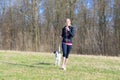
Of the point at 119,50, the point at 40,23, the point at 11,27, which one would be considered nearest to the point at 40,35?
the point at 40,23

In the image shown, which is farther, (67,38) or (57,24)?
(57,24)

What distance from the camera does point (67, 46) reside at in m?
14.1

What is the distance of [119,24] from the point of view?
37.3 metres

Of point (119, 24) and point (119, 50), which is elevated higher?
point (119, 24)

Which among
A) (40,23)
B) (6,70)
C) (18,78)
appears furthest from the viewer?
(40,23)

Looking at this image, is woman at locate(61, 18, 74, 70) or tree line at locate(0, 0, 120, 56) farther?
tree line at locate(0, 0, 120, 56)

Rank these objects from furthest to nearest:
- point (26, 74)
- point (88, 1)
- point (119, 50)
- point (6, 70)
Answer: point (88, 1) < point (119, 50) < point (6, 70) < point (26, 74)

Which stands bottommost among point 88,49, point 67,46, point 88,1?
point 88,49

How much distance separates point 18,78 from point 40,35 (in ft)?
97.1

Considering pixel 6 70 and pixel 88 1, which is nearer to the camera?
pixel 6 70

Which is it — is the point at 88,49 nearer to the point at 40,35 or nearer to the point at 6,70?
the point at 40,35

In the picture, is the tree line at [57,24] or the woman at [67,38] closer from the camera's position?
the woman at [67,38]

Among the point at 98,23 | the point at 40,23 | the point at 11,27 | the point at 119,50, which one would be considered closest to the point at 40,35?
the point at 40,23

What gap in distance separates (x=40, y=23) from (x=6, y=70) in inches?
1118
